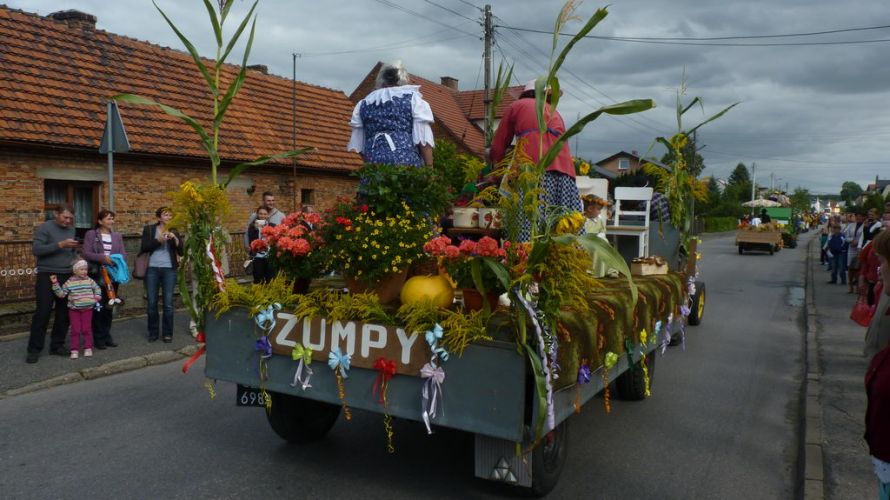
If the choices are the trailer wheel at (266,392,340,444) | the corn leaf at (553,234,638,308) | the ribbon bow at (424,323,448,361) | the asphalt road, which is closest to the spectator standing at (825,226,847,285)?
the asphalt road

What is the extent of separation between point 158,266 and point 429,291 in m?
6.34

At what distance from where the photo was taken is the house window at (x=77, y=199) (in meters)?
11.8

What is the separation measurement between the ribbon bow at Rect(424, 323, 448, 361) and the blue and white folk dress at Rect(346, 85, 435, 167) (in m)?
2.11

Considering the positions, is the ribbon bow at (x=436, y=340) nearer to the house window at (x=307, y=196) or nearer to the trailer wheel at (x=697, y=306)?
the trailer wheel at (x=697, y=306)


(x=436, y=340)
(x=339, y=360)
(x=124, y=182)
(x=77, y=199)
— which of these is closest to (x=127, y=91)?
(x=124, y=182)

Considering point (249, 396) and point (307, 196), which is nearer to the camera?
point (249, 396)

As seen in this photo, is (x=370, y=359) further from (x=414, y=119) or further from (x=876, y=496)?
(x=876, y=496)

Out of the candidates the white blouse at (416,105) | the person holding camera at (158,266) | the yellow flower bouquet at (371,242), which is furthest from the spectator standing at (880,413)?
the person holding camera at (158,266)

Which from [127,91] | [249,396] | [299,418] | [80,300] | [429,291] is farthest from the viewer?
[127,91]

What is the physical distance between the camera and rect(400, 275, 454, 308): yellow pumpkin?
356 centimetres

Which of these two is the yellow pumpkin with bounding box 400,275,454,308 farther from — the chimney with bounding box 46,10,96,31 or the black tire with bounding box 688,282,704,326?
the chimney with bounding box 46,10,96,31

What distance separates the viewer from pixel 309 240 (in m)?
4.12

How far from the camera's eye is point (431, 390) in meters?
3.35

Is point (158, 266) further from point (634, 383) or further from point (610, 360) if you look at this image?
point (610, 360)
